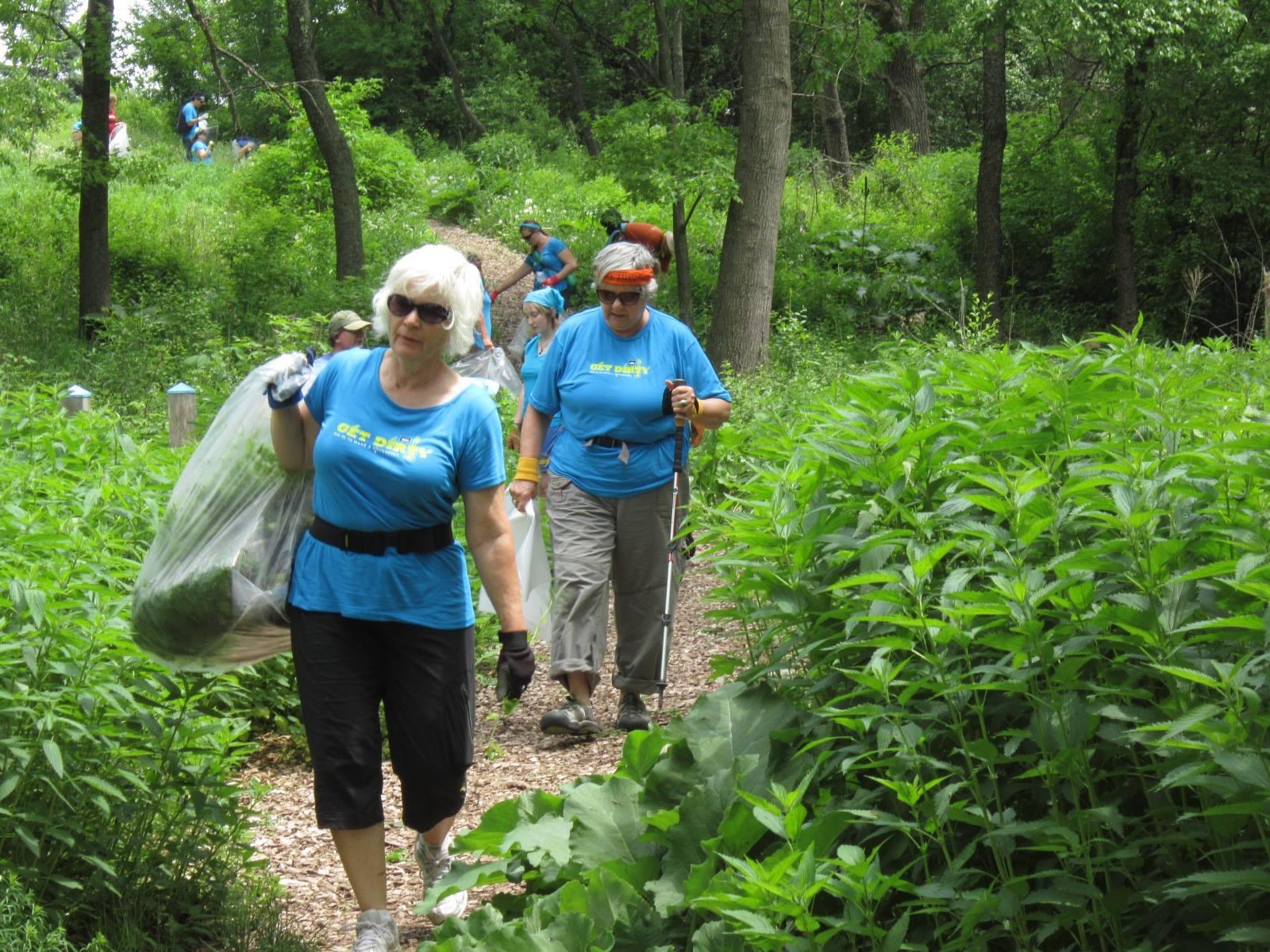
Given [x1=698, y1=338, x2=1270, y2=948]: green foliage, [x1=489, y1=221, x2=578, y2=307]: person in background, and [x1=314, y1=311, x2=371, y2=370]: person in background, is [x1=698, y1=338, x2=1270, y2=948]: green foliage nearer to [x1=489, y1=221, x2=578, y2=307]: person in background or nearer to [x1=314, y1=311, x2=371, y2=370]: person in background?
[x1=314, y1=311, x2=371, y2=370]: person in background

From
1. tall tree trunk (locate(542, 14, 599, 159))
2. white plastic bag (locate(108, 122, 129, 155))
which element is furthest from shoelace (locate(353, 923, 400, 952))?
tall tree trunk (locate(542, 14, 599, 159))

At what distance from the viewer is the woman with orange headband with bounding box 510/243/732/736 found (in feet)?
21.5

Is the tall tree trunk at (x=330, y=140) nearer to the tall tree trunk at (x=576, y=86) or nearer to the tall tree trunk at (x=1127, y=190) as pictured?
the tall tree trunk at (x=1127, y=190)

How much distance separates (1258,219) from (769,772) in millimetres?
19130

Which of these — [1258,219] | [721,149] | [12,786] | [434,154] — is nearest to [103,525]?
[12,786]

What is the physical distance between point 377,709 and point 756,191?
1276 centimetres

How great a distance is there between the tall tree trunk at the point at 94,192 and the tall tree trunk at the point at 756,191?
27.2 feet

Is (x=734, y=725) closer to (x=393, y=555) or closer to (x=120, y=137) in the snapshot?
(x=393, y=555)

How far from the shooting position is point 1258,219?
20391mm

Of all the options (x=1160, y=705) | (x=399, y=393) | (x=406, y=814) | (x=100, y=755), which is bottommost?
(x=406, y=814)

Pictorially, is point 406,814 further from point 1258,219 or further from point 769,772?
point 1258,219

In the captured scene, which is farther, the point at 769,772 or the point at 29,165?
the point at 29,165

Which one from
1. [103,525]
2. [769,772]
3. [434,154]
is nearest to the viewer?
[769,772]

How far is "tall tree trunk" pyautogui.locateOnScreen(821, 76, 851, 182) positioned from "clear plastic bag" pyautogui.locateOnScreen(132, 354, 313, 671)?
81.3 feet
